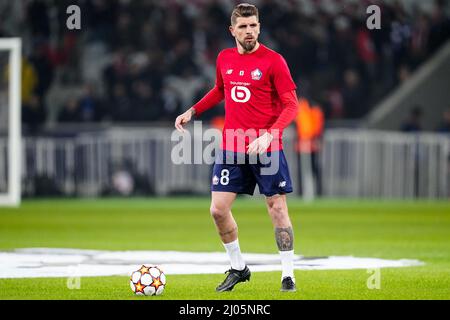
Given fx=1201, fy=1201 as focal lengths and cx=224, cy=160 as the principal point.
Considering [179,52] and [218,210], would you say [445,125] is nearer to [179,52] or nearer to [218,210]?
[179,52]

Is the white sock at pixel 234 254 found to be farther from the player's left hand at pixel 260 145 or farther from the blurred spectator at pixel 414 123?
the blurred spectator at pixel 414 123

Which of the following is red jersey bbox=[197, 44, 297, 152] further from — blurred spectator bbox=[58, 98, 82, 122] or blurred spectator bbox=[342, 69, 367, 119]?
blurred spectator bbox=[58, 98, 82, 122]

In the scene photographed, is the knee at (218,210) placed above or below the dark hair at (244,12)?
below

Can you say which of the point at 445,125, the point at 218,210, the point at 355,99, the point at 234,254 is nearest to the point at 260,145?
the point at 218,210

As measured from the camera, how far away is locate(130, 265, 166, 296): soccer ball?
10281 millimetres

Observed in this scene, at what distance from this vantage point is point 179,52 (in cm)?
2952

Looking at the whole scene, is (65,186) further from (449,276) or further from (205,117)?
(449,276)

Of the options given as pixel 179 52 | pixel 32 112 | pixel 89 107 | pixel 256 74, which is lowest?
pixel 32 112

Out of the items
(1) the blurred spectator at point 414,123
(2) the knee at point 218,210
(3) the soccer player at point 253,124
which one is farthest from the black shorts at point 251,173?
(1) the blurred spectator at point 414,123

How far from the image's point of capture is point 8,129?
86.3ft

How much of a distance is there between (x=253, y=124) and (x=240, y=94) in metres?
0.29

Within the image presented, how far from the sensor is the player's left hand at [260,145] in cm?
1007

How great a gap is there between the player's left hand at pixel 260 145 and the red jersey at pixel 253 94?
1.00 feet

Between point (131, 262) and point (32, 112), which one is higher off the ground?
point (32, 112)
